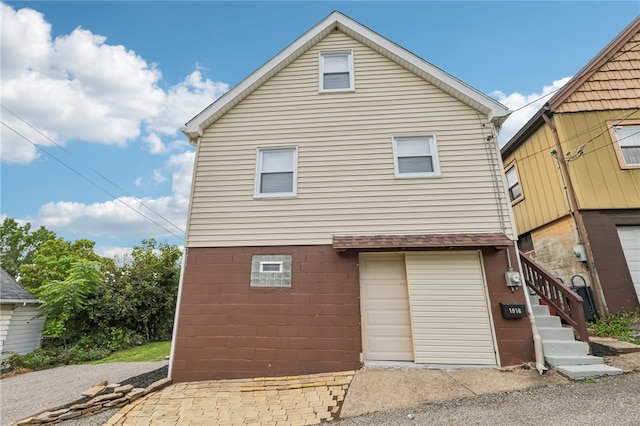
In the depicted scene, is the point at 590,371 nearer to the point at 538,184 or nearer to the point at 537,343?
the point at 537,343

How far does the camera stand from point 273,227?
5.73 m

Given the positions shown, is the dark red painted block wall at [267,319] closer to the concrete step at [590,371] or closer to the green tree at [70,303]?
the concrete step at [590,371]

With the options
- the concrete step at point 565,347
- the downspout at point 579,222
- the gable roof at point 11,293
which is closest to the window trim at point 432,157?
the concrete step at point 565,347

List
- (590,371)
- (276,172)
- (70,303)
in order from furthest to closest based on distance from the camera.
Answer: (70,303)
(276,172)
(590,371)

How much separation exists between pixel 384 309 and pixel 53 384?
817 cm

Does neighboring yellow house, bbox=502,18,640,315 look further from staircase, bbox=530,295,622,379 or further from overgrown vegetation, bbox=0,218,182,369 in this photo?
overgrown vegetation, bbox=0,218,182,369

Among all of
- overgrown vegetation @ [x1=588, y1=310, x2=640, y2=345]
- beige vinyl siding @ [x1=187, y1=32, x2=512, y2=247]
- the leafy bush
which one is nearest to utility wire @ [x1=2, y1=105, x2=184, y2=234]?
beige vinyl siding @ [x1=187, y1=32, x2=512, y2=247]

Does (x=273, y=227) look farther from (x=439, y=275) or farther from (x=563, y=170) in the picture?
(x=563, y=170)

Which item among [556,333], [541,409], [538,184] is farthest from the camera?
[538,184]

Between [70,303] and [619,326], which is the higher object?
[70,303]

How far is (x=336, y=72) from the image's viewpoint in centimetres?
700

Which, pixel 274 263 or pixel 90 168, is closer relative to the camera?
pixel 274 263

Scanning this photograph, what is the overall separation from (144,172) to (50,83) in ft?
15.4

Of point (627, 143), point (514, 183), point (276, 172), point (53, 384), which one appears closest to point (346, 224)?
point (276, 172)
